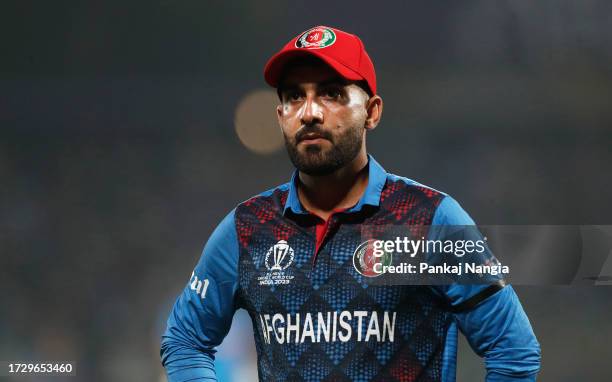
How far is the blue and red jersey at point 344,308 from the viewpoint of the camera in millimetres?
1919

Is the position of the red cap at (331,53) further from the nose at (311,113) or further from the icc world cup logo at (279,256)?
the icc world cup logo at (279,256)

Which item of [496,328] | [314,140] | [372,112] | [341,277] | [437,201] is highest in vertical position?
[372,112]

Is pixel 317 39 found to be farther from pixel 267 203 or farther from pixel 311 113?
pixel 267 203

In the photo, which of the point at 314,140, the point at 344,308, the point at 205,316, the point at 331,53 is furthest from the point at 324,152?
the point at 205,316

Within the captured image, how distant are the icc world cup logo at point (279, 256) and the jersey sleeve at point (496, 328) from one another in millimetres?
400

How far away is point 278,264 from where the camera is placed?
80.4 inches

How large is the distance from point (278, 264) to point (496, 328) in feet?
1.93

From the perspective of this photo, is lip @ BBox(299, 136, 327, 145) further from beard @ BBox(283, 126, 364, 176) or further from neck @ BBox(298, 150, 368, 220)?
neck @ BBox(298, 150, 368, 220)

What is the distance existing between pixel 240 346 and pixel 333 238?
29.6 inches

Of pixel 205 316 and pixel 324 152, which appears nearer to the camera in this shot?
pixel 324 152

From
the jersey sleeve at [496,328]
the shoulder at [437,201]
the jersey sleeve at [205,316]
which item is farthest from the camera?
the jersey sleeve at [205,316]

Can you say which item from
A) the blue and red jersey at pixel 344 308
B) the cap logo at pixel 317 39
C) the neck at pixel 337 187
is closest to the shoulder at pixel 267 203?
the blue and red jersey at pixel 344 308

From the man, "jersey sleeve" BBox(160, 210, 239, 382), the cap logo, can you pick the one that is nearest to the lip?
the man

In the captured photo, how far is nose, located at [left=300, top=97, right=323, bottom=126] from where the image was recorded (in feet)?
6.29
